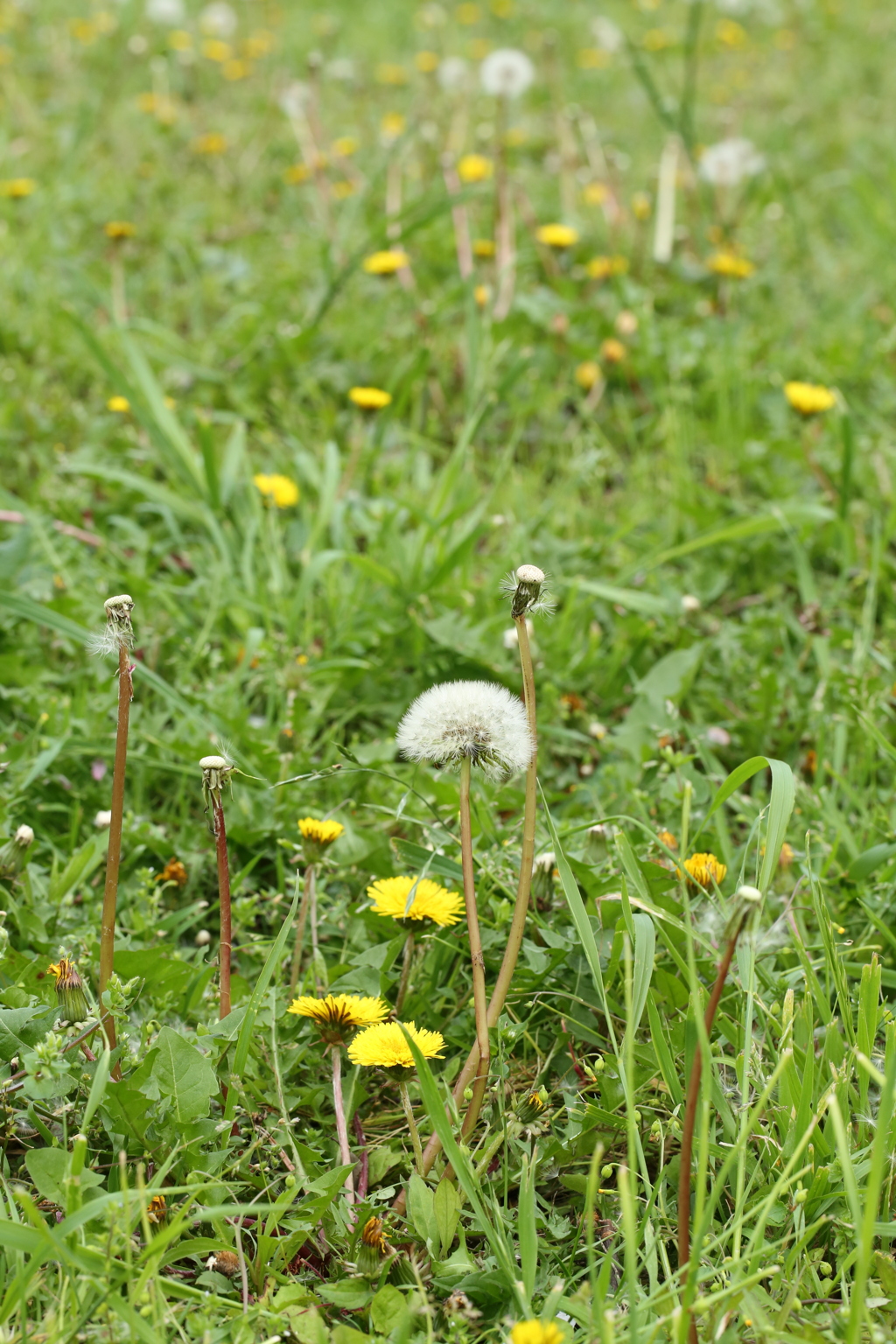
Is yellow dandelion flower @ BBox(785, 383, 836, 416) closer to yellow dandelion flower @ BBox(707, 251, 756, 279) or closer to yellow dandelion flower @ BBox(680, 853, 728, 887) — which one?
yellow dandelion flower @ BBox(707, 251, 756, 279)

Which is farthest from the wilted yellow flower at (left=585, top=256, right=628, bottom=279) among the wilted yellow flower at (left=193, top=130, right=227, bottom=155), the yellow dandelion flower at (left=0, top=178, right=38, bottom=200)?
the yellow dandelion flower at (left=0, top=178, right=38, bottom=200)

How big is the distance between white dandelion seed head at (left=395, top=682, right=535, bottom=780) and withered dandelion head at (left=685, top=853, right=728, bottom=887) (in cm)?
38

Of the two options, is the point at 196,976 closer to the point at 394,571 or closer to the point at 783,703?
the point at 394,571

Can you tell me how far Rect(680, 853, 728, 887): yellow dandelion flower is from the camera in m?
1.38

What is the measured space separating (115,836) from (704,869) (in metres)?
0.71

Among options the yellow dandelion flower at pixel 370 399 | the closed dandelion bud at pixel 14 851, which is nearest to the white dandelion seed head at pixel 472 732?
the closed dandelion bud at pixel 14 851

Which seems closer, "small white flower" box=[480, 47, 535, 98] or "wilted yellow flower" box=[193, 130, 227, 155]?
"small white flower" box=[480, 47, 535, 98]

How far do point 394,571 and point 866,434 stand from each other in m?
1.31

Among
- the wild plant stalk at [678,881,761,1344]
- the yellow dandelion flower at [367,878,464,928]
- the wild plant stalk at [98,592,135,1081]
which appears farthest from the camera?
the yellow dandelion flower at [367,878,464,928]

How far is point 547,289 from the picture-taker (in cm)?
320

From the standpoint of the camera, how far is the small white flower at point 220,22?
5223 millimetres

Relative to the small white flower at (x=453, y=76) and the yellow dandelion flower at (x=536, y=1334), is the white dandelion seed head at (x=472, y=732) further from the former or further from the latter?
the small white flower at (x=453, y=76)

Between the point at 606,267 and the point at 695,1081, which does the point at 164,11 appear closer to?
the point at 606,267

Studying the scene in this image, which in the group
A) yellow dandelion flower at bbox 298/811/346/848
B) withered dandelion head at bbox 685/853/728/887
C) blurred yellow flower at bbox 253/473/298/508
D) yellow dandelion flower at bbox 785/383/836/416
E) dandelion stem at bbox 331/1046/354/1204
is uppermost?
yellow dandelion flower at bbox 785/383/836/416
